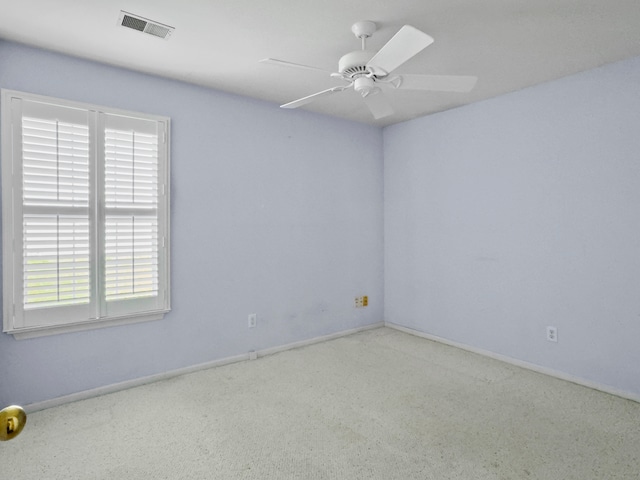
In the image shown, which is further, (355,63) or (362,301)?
(362,301)

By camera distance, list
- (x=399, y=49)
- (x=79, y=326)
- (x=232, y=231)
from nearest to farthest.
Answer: (x=399, y=49), (x=79, y=326), (x=232, y=231)

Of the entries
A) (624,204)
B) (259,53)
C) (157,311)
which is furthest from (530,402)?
(259,53)

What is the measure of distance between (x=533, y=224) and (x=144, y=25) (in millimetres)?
3180

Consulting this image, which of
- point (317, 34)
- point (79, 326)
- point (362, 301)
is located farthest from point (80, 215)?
point (362, 301)

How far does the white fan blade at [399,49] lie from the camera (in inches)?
64.5

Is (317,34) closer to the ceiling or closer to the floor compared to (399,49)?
closer to the ceiling

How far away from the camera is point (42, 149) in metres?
2.45

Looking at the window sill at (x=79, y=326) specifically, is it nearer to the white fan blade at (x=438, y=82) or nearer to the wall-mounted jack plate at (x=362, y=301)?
the wall-mounted jack plate at (x=362, y=301)

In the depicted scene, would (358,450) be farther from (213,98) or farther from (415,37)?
(213,98)

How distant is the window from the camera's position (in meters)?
2.38

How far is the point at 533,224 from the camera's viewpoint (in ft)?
10.4

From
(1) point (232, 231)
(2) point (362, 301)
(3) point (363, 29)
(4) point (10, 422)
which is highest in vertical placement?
(3) point (363, 29)

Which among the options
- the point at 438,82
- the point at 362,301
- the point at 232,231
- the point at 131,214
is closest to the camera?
the point at 438,82

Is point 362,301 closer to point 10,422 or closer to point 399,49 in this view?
point 399,49
